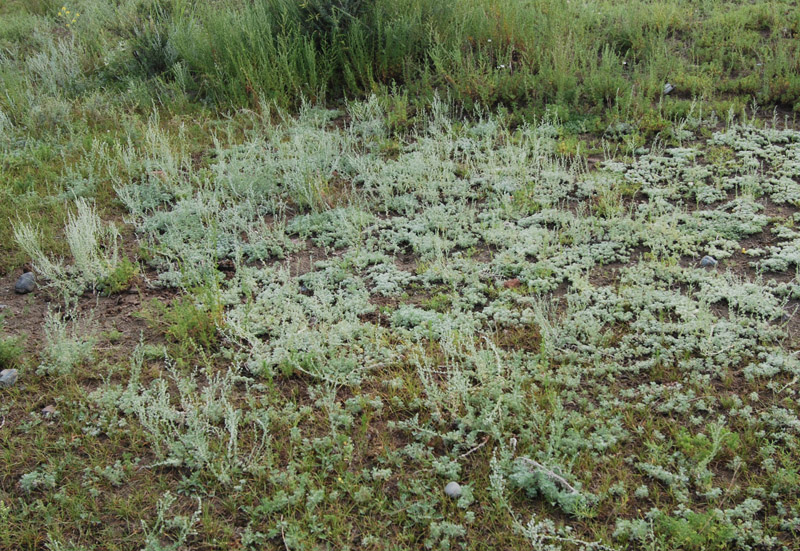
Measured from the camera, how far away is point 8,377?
158 inches

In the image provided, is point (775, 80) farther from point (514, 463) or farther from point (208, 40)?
point (208, 40)

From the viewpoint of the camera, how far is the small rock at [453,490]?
317cm

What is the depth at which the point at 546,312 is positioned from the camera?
4258 millimetres

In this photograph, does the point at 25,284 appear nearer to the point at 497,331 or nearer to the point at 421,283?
the point at 421,283

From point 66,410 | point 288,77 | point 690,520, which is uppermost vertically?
point 288,77

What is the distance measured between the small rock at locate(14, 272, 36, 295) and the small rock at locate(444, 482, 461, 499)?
146 inches

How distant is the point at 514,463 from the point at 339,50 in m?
6.03

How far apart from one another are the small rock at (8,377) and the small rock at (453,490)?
2862mm

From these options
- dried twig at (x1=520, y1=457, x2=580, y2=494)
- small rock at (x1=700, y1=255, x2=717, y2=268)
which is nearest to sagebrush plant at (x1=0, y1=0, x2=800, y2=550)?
dried twig at (x1=520, y1=457, x2=580, y2=494)

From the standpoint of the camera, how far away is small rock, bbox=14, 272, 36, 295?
489 centimetres

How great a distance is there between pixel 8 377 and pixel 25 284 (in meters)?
1.14

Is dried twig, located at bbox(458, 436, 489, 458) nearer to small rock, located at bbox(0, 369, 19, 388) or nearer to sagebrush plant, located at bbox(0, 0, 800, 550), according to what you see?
sagebrush plant, located at bbox(0, 0, 800, 550)

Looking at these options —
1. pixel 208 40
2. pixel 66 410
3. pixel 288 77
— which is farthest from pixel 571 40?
pixel 66 410

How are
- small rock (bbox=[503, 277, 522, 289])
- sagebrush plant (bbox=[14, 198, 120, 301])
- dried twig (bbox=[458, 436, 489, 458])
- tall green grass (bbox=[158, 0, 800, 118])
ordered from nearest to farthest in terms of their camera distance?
dried twig (bbox=[458, 436, 489, 458]) < small rock (bbox=[503, 277, 522, 289]) < sagebrush plant (bbox=[14, 198, 120, 301]) < tall green grass (bbox=[158, 0, 800, 118])
